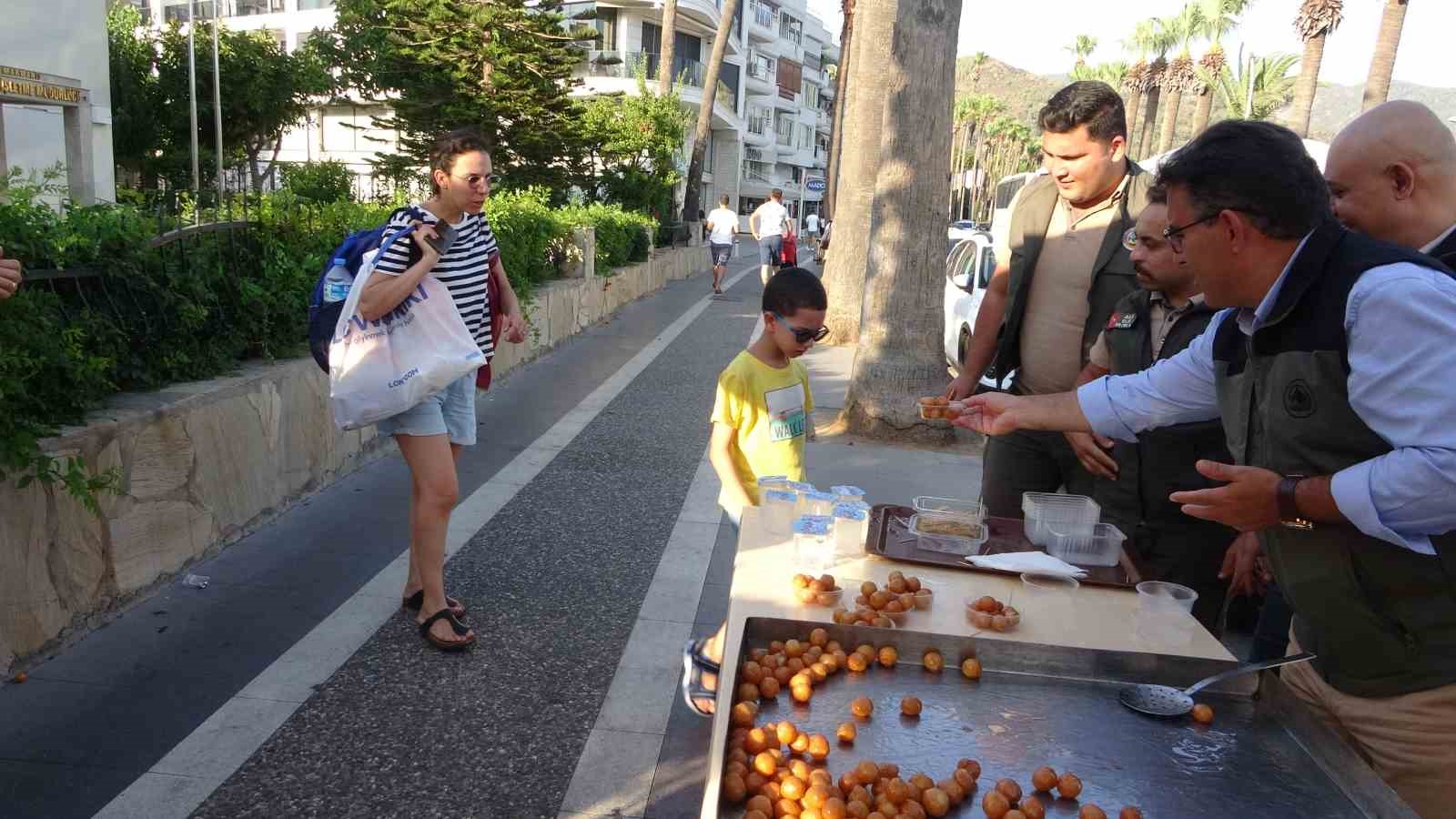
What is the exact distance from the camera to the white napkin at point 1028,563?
2861mm

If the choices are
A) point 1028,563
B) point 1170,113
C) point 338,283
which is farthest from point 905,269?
point 1170,113

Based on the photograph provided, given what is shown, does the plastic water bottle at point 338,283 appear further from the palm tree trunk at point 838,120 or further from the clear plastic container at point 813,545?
the palm tree trunk at point 838,120

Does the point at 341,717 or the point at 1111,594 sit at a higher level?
the point at 1111,594

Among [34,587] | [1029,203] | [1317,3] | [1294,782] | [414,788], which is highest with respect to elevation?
[1317,3]

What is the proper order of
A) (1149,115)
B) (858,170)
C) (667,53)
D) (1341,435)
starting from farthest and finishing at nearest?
(1149,115) → (667,53) → (858,170) → (1341,435)

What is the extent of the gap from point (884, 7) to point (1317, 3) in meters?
23.2

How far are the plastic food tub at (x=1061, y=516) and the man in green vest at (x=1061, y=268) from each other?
74 centimetres

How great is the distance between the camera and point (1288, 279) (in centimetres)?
199

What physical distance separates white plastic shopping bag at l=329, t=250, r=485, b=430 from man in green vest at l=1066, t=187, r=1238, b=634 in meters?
2.37

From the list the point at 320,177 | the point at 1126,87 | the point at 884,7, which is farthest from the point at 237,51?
the point at 1126,87

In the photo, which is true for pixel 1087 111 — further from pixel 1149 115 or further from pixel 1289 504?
pixel 1149 115

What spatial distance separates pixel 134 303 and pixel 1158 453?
444 cm

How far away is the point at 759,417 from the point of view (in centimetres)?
386

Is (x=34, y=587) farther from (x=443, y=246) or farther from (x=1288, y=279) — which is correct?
(x=1288, y=279)
